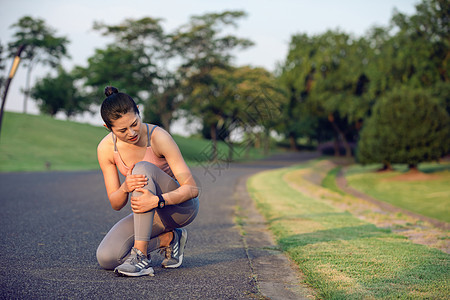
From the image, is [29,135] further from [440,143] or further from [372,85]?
[440,143]

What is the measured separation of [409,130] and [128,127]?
25351mm

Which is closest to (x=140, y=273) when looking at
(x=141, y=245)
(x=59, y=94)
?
(x=141, y=245)

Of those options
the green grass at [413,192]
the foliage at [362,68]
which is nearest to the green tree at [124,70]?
the foliage at [362,68]

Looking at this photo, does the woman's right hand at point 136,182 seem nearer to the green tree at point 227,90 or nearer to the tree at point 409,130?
the green tree at point 227,90

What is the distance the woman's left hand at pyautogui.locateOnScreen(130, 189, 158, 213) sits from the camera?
3383 mm

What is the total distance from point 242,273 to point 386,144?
24720 millimetres

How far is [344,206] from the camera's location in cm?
1040

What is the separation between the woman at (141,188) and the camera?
3418 mm

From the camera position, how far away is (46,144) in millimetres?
37312

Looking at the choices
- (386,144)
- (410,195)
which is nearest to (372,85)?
(386,144)

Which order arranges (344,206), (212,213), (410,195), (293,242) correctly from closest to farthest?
1. (293,242)
2. (212,213)
3. (344,206)
4. (410,195)

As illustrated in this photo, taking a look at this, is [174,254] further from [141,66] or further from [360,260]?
[141,66]

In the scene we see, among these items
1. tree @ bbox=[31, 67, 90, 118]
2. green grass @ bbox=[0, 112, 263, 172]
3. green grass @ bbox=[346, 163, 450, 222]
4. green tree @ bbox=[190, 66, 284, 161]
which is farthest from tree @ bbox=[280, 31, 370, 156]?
tree @ bbox=[31, 67, 90, 118]

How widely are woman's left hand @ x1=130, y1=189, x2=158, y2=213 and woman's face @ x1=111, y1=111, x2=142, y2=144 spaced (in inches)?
18.8
